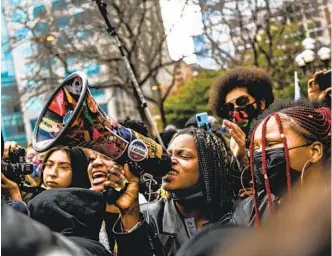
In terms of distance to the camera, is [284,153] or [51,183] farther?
[51,183]

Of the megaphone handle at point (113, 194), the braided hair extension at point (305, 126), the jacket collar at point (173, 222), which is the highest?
the braided hair extension at point (305, 126)

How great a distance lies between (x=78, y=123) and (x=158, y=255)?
0.66m

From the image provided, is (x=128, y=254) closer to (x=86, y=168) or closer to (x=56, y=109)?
(x=56, y=109)

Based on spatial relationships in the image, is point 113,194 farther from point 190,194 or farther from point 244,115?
point 244,115

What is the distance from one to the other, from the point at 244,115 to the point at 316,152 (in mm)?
1469

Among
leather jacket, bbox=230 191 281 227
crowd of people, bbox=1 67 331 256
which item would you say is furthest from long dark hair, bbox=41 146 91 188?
leather jacket, bbox=230 191 281 227

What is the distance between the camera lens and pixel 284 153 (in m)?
2.15

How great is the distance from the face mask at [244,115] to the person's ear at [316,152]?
4.52ft

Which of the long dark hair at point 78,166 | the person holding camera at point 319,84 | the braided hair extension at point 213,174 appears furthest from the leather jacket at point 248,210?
the person holding camera at point 319,84

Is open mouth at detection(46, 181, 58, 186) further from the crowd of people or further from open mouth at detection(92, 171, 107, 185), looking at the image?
open mouth at detection(92, 171, 107, 185)

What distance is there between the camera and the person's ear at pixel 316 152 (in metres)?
2.17

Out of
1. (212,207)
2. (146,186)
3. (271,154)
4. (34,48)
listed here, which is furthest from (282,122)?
(34,48)

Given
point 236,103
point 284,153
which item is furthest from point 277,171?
point 236,103

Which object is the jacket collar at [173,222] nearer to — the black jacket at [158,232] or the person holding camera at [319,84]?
the black jacket at [158,232]
